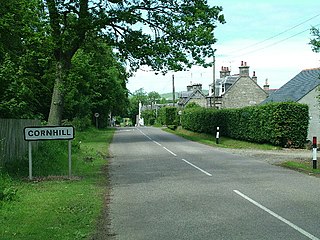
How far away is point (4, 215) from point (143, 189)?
4840mm

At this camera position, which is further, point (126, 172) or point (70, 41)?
point (70, 41)

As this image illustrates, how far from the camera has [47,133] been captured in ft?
46.8

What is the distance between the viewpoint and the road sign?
1392 cm

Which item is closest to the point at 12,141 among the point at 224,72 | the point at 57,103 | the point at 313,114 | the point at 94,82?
the point at 57,103

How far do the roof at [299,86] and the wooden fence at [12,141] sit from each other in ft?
99.0

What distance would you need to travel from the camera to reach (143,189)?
12602 mm

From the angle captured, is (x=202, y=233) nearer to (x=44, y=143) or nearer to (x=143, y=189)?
(x=143, y=189)

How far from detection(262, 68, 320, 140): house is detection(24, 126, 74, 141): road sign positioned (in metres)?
25.9

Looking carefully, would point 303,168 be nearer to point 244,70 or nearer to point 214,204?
point 214,204

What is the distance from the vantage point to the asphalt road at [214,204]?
7578mm

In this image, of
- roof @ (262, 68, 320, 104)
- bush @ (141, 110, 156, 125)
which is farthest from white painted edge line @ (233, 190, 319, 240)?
bush @ (141, 110, 156, 125)

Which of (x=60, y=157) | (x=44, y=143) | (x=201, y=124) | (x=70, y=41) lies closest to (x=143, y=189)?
(x=60, y=157)

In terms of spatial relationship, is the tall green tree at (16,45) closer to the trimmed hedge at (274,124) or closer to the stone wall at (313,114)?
the trimmed hedge at (274,124)

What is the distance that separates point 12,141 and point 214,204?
7.48 metres
